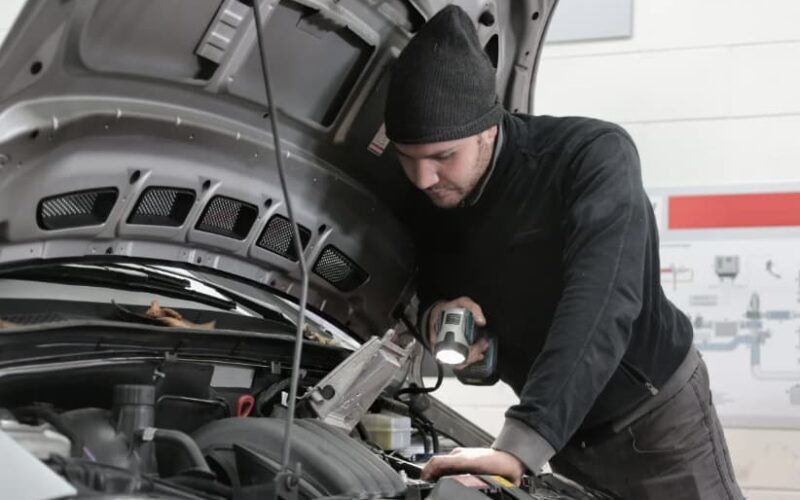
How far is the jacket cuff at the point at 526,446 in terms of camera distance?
57.4 inches

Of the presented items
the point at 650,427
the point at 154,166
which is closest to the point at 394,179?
the point at 154,166

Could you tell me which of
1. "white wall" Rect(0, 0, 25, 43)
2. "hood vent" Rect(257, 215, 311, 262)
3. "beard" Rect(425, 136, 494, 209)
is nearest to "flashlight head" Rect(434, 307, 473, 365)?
"beard" Rect(425, 136, 494, 209)

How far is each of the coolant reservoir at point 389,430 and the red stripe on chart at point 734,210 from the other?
6.74ft

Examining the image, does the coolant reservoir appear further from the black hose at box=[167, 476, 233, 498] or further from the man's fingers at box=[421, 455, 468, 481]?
the black hose at box=[167, 476, 233, 498]

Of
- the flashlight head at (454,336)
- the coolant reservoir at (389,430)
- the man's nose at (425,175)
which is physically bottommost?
the coolant reservoir at (389,430)

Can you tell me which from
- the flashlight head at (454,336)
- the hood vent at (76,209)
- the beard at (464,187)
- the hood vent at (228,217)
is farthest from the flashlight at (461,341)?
the hood vent at (76,209)

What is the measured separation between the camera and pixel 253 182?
1.76m

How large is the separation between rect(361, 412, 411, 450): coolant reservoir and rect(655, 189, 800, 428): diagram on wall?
1.97m

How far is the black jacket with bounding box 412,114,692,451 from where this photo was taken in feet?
5.06

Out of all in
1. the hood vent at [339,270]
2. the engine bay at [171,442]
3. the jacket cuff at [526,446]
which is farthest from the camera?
the hood vent at [339,270]

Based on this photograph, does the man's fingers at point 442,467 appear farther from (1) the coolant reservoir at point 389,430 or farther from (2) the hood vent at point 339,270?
(2) the hood vent at point 339,270

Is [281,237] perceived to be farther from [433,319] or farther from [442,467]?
[442,467]

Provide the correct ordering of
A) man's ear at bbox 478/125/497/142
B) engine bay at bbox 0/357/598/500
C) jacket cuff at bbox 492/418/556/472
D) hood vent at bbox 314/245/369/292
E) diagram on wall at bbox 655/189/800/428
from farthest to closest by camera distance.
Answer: diagram on wall at bbox 655/189/800/428
hood vent at bbox 314/245/369/292
man's ear at bbox 478/125/497/142
jacket cuff at bbox 492/418/556/472
engine bay at bbox 0/357/598/500

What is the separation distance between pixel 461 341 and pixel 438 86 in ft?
1.59
